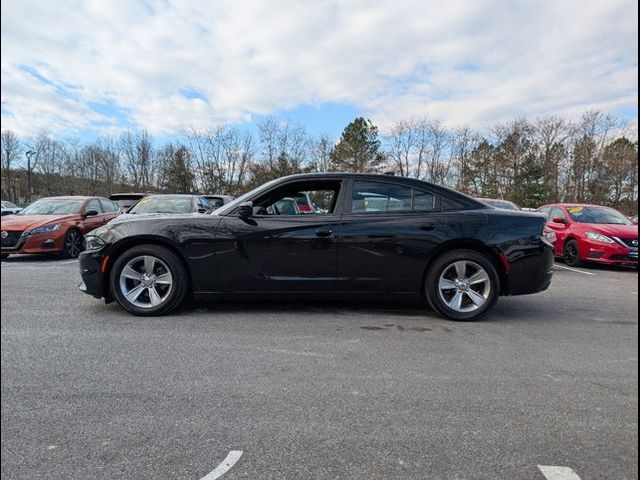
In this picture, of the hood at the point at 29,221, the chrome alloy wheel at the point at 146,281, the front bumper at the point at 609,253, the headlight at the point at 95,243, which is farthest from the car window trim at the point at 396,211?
the hood at the point at 29,221

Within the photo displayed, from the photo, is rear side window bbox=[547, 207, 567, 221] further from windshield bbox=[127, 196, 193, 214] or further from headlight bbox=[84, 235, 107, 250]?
headlight bbox=[84, 235, 107, 250]

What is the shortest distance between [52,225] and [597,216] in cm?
1171

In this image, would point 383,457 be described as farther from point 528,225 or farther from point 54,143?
point 54,143

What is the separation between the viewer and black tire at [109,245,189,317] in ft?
13.9

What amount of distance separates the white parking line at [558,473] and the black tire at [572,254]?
26.7ft

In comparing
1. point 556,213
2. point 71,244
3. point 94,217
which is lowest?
point 71,244

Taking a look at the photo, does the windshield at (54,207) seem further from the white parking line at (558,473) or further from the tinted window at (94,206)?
the white parking line at (558,473)

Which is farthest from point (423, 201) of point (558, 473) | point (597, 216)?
point (597, 216)

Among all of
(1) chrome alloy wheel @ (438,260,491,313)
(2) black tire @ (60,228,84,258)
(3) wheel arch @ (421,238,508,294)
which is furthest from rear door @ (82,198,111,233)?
(1) chrome alloy wheel @ (438,260,491,313)

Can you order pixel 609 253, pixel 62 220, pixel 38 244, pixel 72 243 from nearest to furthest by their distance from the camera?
pixel 38 244 < pixel 609 253 < pixel 62 220 < pixel 72 243

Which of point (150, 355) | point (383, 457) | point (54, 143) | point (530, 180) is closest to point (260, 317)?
point (150, 355)

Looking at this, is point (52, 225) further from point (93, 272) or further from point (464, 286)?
point (464, 286)

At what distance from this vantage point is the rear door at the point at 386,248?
13.9 feet

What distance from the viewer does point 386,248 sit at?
13.9 ft
